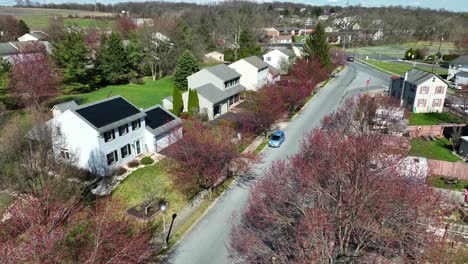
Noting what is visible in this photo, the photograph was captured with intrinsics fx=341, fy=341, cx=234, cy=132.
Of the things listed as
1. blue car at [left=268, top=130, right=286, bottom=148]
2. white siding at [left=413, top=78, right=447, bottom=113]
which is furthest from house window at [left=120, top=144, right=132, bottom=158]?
white siding at [left=413, top=78, right=447, bottom=113]

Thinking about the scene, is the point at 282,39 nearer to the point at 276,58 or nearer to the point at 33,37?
the point at 276,58

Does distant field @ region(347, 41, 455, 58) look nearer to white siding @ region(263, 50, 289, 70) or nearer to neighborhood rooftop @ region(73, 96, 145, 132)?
white siding @ region(263, 50, 289, 70)

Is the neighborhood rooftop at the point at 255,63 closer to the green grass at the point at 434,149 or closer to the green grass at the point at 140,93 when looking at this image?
the green grass at the point at 140,93

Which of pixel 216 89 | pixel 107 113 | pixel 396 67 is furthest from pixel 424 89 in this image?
pixel 107 113

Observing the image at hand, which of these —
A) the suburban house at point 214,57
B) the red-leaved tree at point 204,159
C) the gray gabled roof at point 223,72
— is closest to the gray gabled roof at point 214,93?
the gray gabled roof at point 223,72

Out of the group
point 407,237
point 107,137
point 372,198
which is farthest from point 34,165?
point 407,237

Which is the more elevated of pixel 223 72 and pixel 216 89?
pixel 223 72
